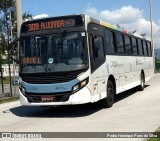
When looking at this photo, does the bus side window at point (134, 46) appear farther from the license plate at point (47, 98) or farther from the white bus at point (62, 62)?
the license plate at point (47, 98)

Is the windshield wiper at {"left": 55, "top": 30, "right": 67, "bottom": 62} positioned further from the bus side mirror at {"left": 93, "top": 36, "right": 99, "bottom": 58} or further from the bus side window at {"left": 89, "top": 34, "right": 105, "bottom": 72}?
the bus side mirror at {"left": 93, "top": 36, "right": 99, "bottom": 58}

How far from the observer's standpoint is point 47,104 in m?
12.0

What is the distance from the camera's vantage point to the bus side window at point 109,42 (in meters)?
14.2

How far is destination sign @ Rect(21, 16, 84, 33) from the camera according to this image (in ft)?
40.1

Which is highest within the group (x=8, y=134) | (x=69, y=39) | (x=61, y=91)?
(x=69, y=39)

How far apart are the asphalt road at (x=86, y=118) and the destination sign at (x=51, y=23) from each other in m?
2.83

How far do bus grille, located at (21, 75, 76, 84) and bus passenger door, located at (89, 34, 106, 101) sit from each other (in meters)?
0.90

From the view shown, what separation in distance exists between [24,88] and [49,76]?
3.46 ft

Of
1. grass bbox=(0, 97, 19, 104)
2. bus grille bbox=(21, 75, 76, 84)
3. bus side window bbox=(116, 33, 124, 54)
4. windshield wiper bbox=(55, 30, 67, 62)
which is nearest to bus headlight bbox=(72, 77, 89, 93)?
bus grille bbox=(21, 75, 76, 84)

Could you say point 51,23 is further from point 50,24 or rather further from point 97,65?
point 97,65

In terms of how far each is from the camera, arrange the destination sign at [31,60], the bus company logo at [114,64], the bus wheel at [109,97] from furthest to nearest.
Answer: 1. the bus company logo at [114,64]
2. the bus wheel at [109,97]
3. the destination sign at [31,60]

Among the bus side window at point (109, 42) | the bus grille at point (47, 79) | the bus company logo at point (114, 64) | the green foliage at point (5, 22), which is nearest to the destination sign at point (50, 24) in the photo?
the bus grille at point (47, 79)

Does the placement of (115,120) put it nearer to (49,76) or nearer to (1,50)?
(49,76)

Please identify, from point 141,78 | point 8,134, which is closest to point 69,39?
point 8,134
